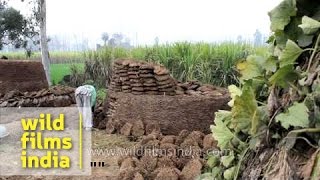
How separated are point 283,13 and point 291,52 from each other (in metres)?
0.10

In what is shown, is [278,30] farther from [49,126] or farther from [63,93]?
[63,93]

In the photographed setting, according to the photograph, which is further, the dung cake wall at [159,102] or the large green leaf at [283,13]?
the dung cake wall at [159,102]

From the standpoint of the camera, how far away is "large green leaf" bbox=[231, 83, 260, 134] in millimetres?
990

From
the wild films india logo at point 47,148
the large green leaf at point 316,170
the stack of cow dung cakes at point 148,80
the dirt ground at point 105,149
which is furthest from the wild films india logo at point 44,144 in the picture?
the large green leaf at point 316,170

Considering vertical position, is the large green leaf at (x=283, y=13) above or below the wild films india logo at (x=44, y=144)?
above

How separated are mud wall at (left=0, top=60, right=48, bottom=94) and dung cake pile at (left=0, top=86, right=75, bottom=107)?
1.08 meters

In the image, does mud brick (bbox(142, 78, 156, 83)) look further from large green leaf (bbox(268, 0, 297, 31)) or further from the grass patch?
the grass patch

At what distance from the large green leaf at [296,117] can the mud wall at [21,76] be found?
43.7 ft

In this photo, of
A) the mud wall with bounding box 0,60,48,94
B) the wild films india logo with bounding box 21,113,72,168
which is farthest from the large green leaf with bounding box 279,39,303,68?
the mud wall with bounding box 0,60,48,94

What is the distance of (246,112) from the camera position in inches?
41.2

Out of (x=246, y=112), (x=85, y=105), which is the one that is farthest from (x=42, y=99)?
(x=246, y=112)

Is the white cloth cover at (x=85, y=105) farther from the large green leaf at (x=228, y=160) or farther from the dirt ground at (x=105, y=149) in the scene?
the large green leaf at (x=228, y=160)

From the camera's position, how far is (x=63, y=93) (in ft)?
39.7

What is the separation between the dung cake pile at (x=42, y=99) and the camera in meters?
11.6
